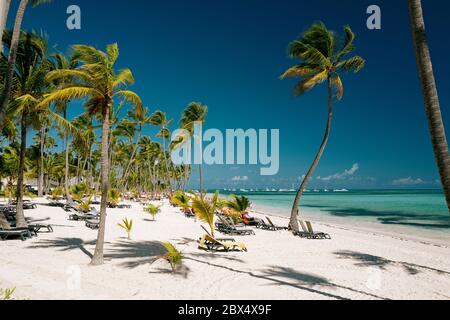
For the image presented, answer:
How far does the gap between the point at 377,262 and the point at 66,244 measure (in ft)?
37.2

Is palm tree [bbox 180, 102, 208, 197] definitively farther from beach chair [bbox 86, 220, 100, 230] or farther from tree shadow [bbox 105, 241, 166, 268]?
tree shadow [bbox 105, 241, 166, 268]

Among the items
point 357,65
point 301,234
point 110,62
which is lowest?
point 301,234

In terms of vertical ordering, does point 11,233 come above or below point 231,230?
above

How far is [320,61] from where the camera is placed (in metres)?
17.3

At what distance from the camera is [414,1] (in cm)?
577

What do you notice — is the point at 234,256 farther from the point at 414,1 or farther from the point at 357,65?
the point at 357,65

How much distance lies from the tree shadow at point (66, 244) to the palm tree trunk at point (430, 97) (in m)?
9.76

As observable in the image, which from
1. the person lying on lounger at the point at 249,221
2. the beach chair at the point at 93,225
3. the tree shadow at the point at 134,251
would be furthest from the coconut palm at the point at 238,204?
the beach chair at the point at 93,225

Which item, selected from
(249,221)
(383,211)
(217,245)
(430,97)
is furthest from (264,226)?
(383,211)

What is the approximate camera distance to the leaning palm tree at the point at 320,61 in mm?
17219

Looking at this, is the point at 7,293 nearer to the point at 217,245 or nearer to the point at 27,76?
the point at 217,245
